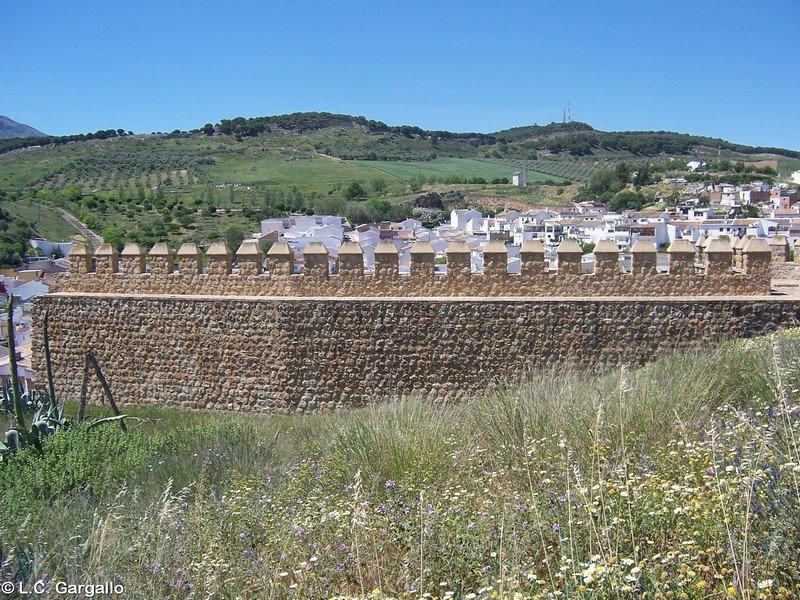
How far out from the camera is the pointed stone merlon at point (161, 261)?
32.5 feet

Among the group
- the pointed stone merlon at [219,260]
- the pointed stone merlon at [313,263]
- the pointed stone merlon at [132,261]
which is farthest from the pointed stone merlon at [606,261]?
the pointed stone merlon at [132,261]

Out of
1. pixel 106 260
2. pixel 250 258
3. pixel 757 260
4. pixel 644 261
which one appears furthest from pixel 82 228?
pixel 757 260

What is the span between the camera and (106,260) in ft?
33.3

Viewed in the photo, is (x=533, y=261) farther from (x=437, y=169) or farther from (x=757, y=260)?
(x=437, y=169)

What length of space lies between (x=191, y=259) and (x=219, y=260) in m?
0.41

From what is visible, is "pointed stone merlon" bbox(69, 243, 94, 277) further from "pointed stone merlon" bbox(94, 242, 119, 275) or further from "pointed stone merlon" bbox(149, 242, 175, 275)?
"pointed stone merlon" bbox(149, 242, 175, 275)

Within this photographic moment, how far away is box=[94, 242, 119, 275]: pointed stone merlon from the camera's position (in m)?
10.1

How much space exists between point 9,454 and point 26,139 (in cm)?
9725

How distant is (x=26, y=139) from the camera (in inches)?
3529

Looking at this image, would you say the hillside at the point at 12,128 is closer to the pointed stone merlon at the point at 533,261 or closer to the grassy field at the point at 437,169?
the grassy field at the point at 437,169

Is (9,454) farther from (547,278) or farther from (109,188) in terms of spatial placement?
(109,188)

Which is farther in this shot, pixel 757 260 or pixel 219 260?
pixel 219 260

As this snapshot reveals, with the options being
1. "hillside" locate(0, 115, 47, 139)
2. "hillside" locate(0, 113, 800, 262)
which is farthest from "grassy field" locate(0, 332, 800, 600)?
"hillside" locate(0, 115, 47, 139)

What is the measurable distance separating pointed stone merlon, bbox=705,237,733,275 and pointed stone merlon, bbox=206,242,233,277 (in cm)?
634
